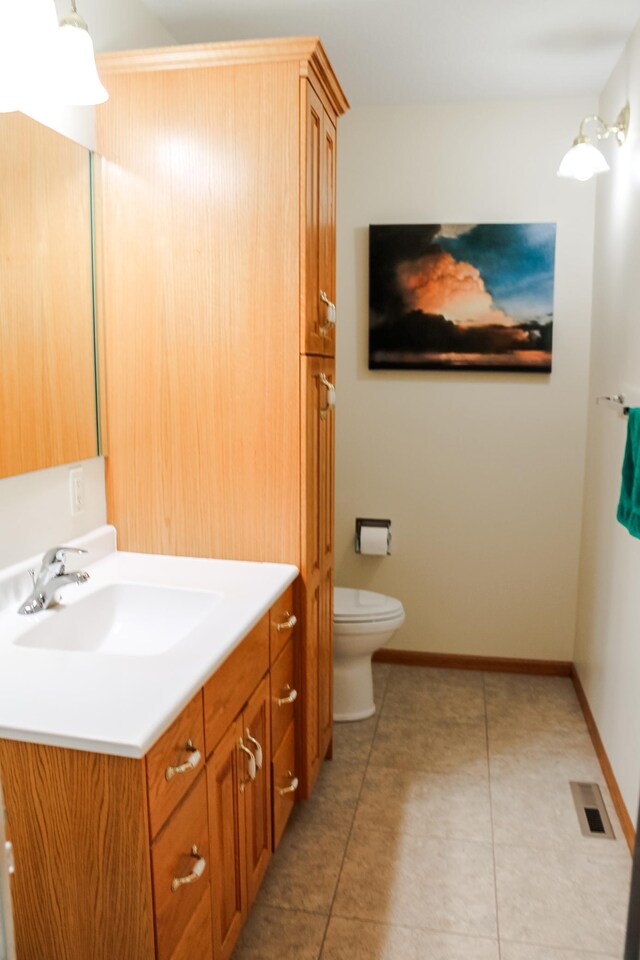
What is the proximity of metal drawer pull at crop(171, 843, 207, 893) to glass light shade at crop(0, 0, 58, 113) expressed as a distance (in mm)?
1428

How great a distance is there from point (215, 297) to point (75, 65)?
687 mm

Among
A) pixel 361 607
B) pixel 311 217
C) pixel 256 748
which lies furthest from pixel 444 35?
pixel 256 748

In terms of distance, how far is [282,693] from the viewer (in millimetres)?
2096

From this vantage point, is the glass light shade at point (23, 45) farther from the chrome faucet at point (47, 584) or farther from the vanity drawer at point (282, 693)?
A: the vanity drawer at point (282, 693)

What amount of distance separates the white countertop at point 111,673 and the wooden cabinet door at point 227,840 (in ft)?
0.74

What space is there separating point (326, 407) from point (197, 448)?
43 centimetres

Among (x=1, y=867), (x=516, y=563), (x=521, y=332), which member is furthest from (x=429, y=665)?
(x=1, y=867)

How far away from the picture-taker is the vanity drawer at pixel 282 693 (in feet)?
6.59

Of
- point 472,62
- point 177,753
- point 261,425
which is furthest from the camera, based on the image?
point 472,62

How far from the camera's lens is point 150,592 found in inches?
75.0

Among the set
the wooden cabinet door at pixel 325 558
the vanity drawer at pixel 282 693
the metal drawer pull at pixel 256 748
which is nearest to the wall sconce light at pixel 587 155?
the wooden cabinet door at pixel 325 558

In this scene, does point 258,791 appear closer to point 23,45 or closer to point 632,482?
point 632,482

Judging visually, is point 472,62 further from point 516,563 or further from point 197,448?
point 516,563

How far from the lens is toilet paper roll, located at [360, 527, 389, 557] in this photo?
11.5 ft
